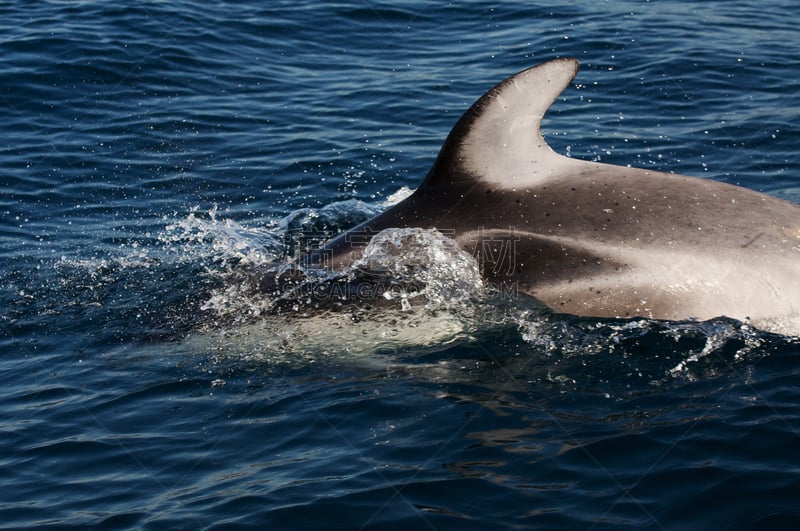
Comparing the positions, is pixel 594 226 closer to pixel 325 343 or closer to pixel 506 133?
pixel 506 133

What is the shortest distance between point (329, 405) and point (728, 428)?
9.81 feet

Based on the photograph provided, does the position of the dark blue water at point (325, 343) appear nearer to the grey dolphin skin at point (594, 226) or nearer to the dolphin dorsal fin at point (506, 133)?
the grey dolphin skin at point (594, 226)

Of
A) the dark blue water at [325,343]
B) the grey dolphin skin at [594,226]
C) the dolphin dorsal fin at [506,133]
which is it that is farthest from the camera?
the dolphin dorsal fin at [506,133]

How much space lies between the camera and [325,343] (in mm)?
8570

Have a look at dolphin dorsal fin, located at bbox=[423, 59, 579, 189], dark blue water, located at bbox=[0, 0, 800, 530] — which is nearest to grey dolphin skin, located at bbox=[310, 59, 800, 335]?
dolphin dorsal fin, located at bbox=[423, 59, 579, 189]

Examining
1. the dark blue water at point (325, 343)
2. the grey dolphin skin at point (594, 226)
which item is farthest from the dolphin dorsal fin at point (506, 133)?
the dark blue water at point (325, 343)

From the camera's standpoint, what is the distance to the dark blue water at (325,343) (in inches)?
253

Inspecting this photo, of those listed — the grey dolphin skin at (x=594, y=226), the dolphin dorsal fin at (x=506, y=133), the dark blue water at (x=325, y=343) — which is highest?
the dolphin dorsal fin at (x=506, y=133)

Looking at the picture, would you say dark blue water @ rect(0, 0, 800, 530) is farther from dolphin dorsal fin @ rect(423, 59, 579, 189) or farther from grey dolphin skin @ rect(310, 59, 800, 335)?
dolphin dorsal fin @ rect(423, 59, 579, 189)

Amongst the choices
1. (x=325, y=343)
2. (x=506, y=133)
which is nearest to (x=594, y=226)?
(x=506, y=133)

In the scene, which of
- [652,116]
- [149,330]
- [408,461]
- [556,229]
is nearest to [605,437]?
[408,461]

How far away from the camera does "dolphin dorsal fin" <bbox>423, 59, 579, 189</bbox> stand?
824cm

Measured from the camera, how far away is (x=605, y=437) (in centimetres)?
678

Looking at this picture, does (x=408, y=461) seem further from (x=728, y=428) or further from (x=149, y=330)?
(x=149, y=330)
